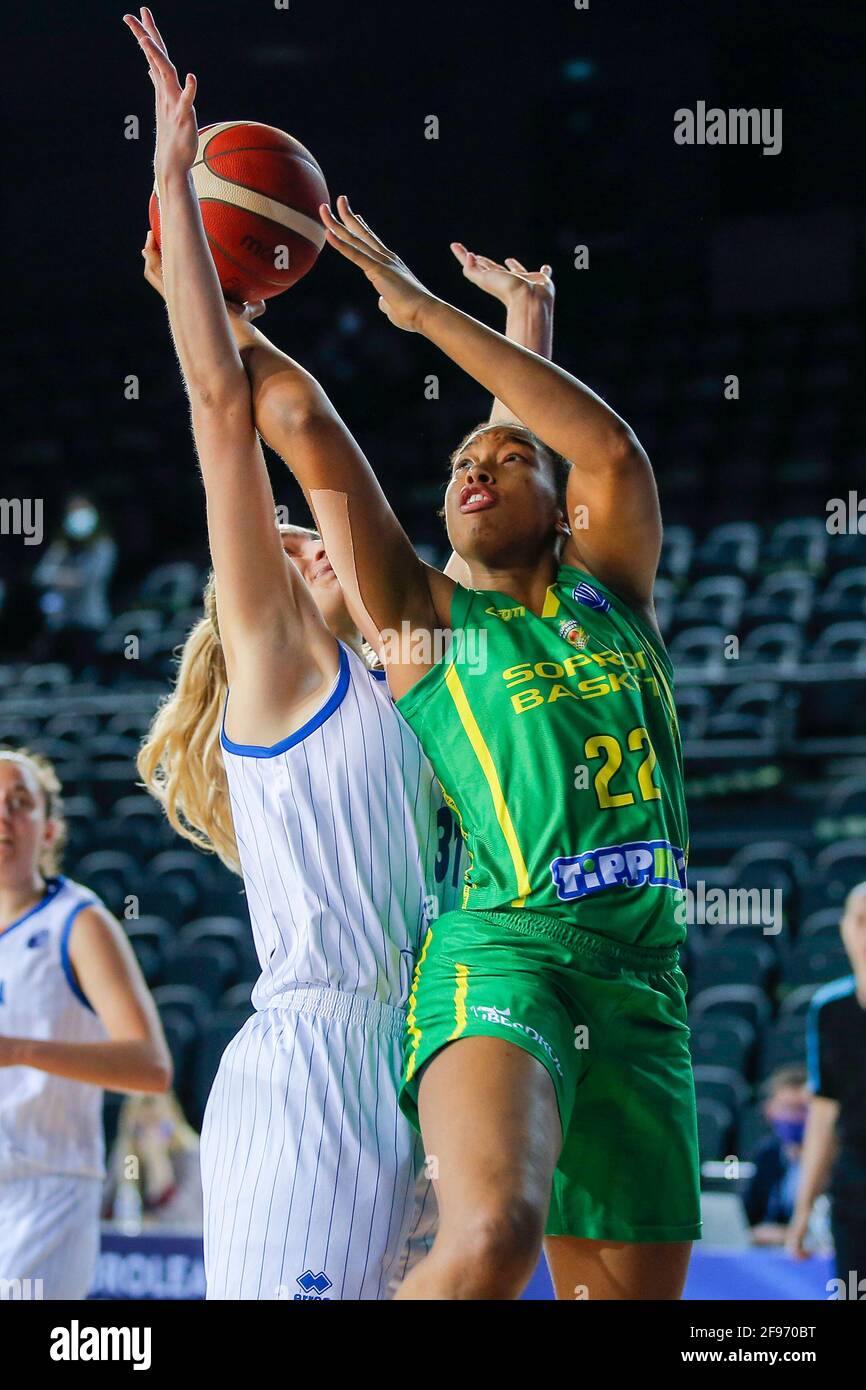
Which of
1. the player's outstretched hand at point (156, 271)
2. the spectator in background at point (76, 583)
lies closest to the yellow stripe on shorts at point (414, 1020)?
the player's outstretched hand at point (156, 271)

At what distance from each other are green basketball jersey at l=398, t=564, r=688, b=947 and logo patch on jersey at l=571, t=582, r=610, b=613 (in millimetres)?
49

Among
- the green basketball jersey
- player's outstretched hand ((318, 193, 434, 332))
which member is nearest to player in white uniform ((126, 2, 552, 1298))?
the green basketball jersey

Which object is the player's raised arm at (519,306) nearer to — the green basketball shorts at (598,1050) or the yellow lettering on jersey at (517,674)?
the yellow lettering on jersey at (517,674)

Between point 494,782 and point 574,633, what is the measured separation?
13.1 inches

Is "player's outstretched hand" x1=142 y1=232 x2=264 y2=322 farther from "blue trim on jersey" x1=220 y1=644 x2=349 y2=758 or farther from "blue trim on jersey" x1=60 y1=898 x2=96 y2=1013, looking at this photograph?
"blue trim on jersey" x1=60 y1=898 x2=96 y2=1013

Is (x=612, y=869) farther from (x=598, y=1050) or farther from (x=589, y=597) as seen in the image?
(x=589, y=597)

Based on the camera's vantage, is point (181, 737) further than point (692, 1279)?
No

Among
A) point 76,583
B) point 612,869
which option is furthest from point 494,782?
point 76,583

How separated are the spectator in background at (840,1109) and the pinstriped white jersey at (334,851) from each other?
2156mm

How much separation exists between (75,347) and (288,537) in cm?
928

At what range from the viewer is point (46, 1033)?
12.8 feet
